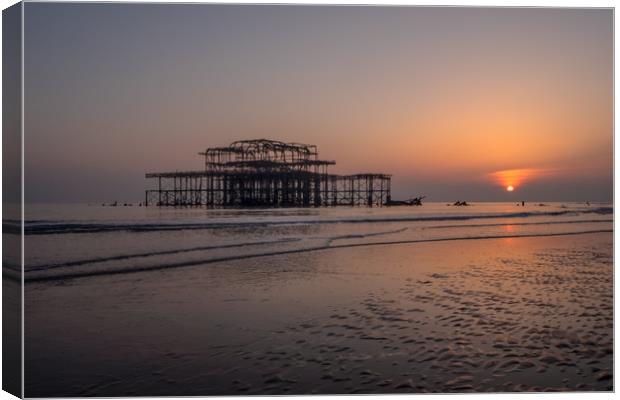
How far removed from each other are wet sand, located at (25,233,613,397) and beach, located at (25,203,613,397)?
0.01 metres

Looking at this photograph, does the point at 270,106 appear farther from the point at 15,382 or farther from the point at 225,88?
the point at 15,382

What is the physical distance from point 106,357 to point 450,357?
2.21 m

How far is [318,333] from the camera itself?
13.8 ft

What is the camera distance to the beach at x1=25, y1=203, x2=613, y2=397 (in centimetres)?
359

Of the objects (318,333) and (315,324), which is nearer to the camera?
(318,333)

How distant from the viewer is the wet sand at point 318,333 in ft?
11.7

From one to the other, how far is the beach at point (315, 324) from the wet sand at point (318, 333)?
0.01 m

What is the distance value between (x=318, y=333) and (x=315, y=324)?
0.22 m

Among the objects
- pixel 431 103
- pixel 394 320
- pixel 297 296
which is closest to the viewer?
pixel 394 320

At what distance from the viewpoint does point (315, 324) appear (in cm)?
442

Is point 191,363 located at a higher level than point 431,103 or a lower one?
lower

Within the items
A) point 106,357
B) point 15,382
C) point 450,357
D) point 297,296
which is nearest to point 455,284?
point 297,296

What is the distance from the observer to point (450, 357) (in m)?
3.82

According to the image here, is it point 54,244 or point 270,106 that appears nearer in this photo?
point 270,106
